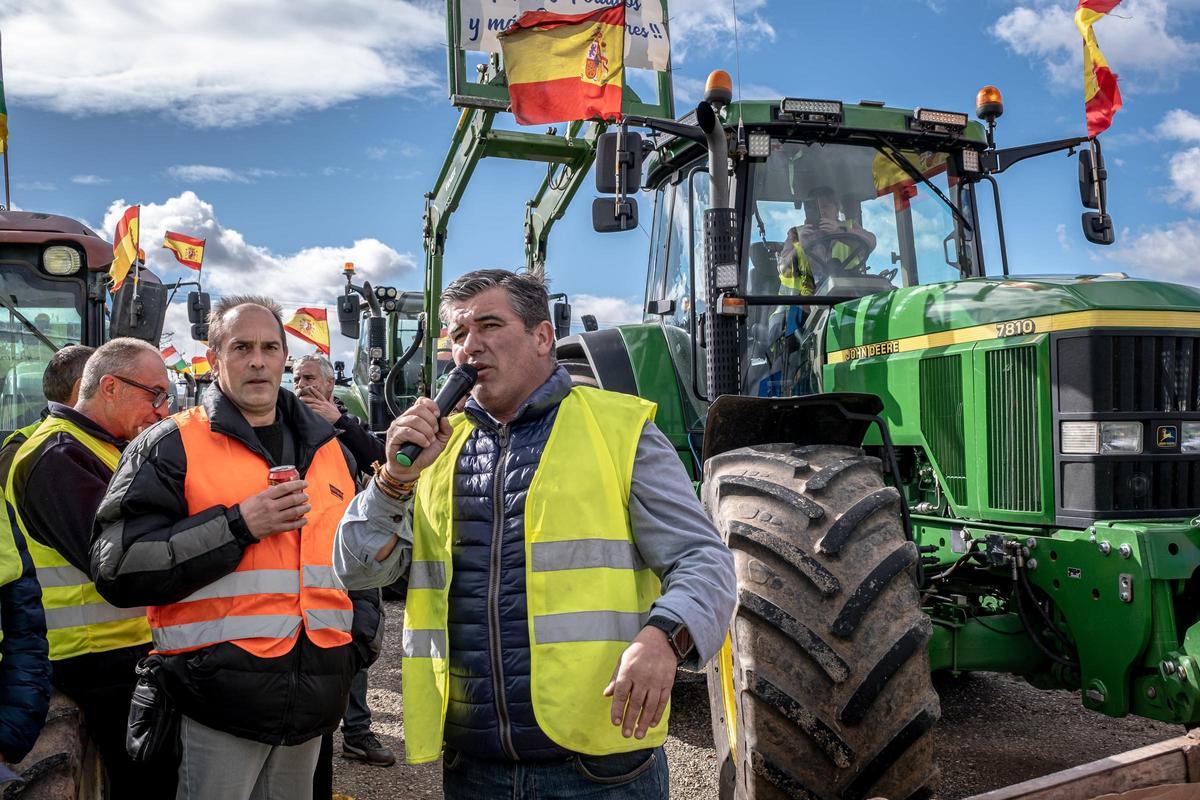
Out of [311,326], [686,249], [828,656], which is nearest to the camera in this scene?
[828,656]

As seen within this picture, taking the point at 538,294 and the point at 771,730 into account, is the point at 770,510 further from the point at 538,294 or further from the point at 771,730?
the point at 538,294

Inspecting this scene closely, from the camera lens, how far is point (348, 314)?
1310 centimetres

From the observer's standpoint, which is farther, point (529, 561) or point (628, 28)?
point (628, 28)

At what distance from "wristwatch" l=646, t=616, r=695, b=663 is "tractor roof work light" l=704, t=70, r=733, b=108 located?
127 inches

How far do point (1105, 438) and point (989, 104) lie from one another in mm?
2153

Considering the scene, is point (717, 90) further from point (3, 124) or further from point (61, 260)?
point (3, 124)

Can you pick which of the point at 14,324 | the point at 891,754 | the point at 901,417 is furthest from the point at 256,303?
the point at 14,324

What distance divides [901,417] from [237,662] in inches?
115

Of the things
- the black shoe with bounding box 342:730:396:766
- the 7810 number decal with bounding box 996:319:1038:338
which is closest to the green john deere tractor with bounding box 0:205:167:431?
the black shoe with bounding box 342:730:396:766

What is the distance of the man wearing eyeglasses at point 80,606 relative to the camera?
9.45ft

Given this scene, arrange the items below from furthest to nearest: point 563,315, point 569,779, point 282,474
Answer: point 563,315 < point 282,474 < point 569,779

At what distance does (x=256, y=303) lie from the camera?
286 centimetres

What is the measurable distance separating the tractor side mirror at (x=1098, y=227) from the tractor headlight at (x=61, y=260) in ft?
19.1

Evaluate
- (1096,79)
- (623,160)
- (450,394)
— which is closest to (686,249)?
(623,160)
